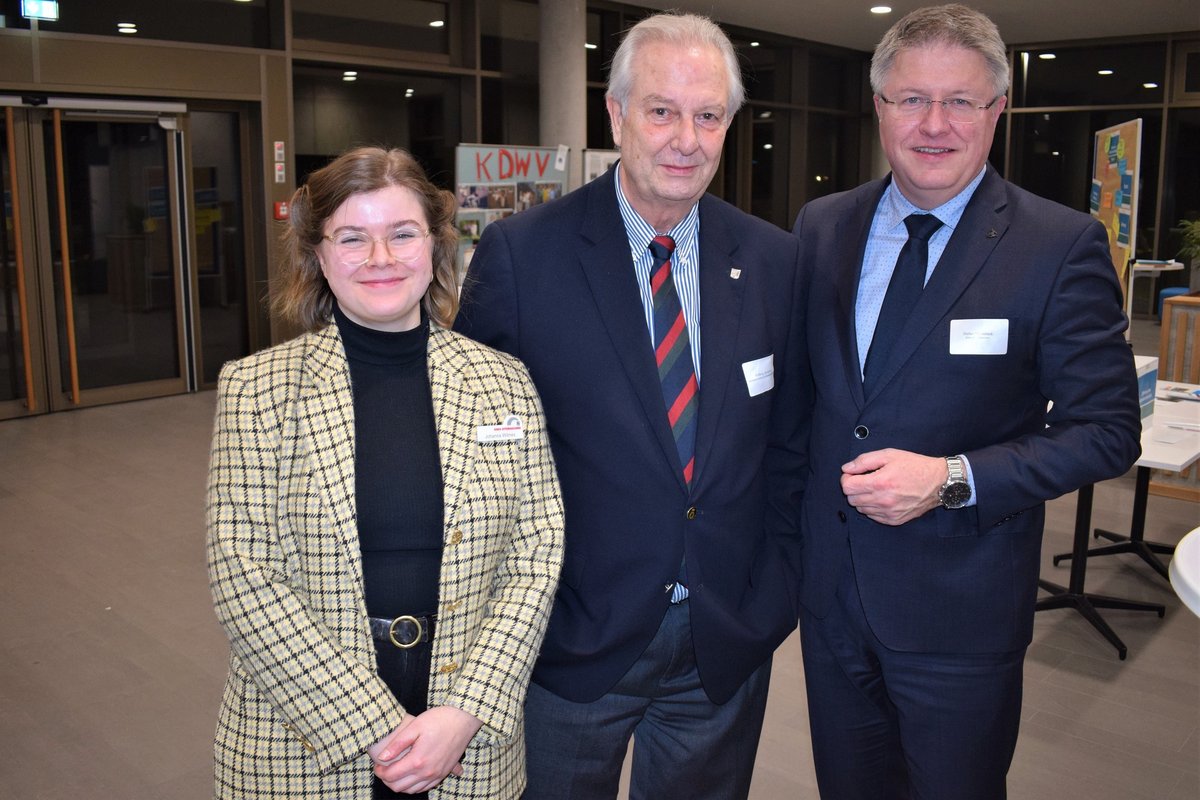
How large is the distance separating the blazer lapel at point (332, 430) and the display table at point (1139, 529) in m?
3.29

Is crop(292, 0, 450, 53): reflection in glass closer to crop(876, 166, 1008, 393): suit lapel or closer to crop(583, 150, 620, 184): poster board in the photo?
crop(583, 150, 620, 184): poster board

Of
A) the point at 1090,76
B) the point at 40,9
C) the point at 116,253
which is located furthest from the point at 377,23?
the point at 1090,76

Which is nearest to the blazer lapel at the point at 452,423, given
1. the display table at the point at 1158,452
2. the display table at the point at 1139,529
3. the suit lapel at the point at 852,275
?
the suit lapel at the point at 852,275

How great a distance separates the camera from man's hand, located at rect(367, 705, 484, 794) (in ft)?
→ 5.25

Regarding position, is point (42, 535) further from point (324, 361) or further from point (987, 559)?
point (987, 559)

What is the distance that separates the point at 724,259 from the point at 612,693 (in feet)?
2.73

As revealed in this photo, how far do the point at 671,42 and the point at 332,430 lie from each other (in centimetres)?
90

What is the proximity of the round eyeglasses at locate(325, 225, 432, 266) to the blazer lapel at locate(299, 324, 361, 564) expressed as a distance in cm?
16

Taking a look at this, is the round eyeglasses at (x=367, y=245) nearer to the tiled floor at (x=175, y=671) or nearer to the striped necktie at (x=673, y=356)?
the striped necktie at (x=673, y=356)

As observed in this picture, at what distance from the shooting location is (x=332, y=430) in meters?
1.63

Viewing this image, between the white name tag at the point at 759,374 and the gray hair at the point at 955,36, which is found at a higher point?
the gray hair at the point at 955,36

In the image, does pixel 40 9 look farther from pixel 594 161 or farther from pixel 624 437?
pixel 624 437

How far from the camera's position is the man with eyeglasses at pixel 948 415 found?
1.88 metres

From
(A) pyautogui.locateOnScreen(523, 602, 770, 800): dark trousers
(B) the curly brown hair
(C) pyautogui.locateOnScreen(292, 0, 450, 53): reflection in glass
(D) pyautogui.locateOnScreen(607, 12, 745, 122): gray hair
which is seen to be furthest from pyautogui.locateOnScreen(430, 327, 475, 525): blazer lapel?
(C) pyautogui.locateOnScreen(292, 0, 450, 53): reflection in glass
